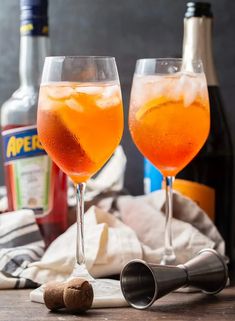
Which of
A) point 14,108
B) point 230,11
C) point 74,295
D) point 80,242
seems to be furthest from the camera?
point 230,11

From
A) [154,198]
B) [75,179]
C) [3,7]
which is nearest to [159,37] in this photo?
[3,7]

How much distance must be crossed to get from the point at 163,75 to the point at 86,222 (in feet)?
1.02

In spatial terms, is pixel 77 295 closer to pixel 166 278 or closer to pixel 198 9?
pixel 166 278

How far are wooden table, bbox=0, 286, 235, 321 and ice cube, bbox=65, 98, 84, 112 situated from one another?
281 millimetres

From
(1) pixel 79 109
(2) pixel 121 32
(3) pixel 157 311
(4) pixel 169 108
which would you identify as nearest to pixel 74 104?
(1) pixel 79 109

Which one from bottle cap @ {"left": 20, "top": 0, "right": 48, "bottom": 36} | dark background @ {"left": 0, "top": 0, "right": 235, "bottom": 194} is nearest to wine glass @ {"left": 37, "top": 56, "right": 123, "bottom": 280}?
bottle cap @ {"left": 20, "top": 0, "right": 48, "bottom": 36}

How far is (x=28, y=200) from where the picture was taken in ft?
4.61

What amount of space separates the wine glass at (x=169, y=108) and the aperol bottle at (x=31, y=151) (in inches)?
9.4

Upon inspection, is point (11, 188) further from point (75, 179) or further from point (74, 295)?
point (74, 295)

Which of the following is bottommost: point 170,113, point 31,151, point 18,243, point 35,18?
point 18,243

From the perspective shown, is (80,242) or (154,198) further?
(154,198)

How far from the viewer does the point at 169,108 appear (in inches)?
47.4

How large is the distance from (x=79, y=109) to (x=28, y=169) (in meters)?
0.33

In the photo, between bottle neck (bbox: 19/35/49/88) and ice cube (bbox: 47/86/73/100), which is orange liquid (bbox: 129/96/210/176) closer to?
ice cube (bbox: 47/86/73/100)
